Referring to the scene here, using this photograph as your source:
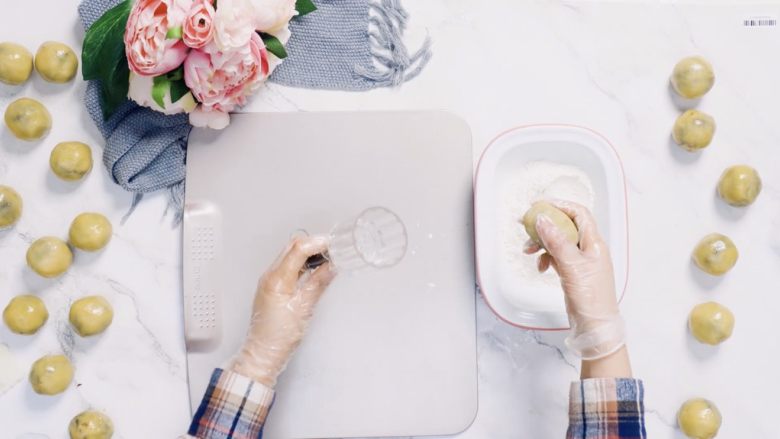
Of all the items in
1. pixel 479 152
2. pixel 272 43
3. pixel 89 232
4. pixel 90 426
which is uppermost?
pixel 272 43

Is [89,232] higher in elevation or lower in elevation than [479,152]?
lower

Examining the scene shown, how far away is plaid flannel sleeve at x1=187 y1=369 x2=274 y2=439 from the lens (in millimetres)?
831

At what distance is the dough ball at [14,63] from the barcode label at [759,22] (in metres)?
0.98

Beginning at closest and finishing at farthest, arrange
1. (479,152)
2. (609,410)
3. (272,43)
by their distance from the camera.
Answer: (609,410), (272,43), (479,152)

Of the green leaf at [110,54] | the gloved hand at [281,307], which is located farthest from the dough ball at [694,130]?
the green leaf at [110,54]

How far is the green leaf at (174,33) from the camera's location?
2.78 feet

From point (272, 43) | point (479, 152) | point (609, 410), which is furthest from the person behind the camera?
point (479, 152)

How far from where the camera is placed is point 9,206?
988 mm

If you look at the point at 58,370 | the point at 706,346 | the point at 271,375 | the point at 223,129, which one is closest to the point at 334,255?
the point at 271,375

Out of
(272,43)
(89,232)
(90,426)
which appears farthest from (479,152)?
(90,426)

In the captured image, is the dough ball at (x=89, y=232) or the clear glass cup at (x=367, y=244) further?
the dough ball at (x=89, y=232)

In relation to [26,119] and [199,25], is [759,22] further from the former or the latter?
[26,119]

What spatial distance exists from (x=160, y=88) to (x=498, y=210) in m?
0.45

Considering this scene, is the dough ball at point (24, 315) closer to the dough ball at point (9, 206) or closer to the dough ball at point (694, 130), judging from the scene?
the dough ball at point (9, 206)
